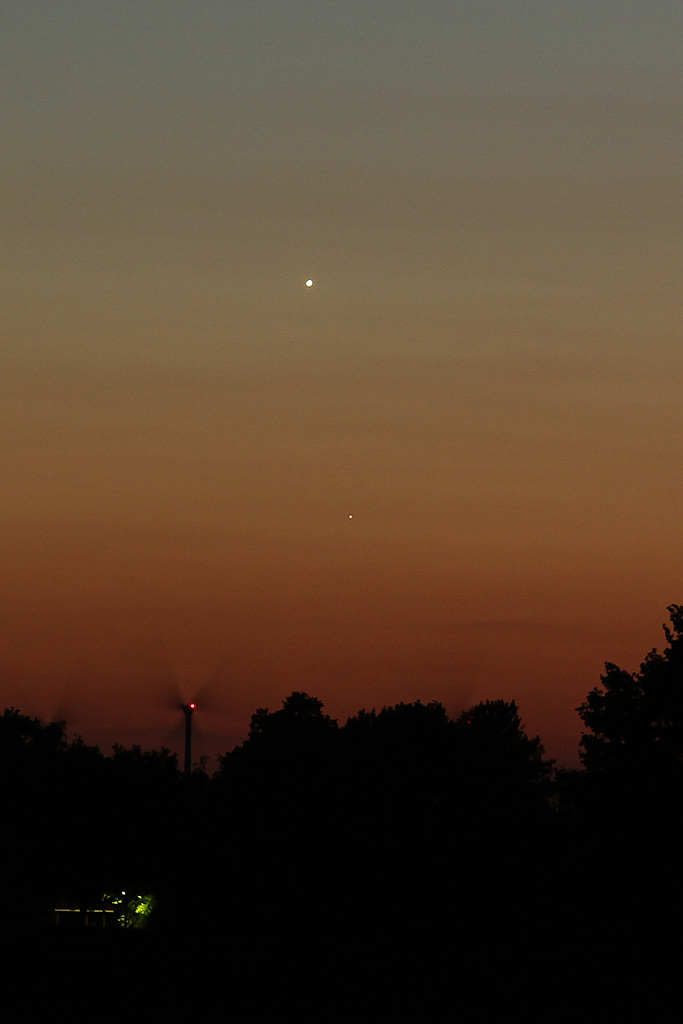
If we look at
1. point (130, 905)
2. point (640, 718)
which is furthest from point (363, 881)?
point (130, 905)

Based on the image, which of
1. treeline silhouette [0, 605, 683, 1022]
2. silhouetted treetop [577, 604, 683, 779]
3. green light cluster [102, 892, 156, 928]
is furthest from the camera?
green light cluster [102, 892, 156, 928]

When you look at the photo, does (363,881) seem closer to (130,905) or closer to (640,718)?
(640,718)

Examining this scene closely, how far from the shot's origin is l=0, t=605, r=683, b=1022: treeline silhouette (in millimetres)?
61938

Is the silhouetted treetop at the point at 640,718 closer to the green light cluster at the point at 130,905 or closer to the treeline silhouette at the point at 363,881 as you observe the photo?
the treeline silhouette at the point at 363,881

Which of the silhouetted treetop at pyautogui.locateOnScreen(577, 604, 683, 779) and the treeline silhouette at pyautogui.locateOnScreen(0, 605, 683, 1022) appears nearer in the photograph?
the treeline silhouette at pyautogui.locateOnScreen(0, 605, 683, 1022)

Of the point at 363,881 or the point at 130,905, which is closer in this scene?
the point at 363,881

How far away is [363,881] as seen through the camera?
3287 inches

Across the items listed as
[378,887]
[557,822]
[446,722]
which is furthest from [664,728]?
[446,722]

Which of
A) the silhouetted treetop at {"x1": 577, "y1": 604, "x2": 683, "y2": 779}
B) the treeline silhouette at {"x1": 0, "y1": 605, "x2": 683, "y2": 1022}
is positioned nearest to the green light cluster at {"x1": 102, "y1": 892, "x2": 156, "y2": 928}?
the treeline silhouette at {"x1": 0, "y1": 605, "x2": 683, "y2": 1022}

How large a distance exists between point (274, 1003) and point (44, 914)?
59438mm

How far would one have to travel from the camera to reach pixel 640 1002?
6028cm

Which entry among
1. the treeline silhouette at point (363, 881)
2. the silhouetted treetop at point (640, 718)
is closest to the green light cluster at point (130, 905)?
the treeline silhouette at point (363, 881)

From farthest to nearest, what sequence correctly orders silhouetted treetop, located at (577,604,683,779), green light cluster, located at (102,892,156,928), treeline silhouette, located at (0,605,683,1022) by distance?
green light cluster, located at (102,892,156,928) < silhouetted treetop, located at (577,604,683,779) < treeline silhouette, located at (0,605,683,1022)

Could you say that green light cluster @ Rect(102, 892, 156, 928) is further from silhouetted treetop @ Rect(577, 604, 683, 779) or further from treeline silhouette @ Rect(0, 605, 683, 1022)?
silhouetted treetop @ Rect(577, 604, 683, 779)
